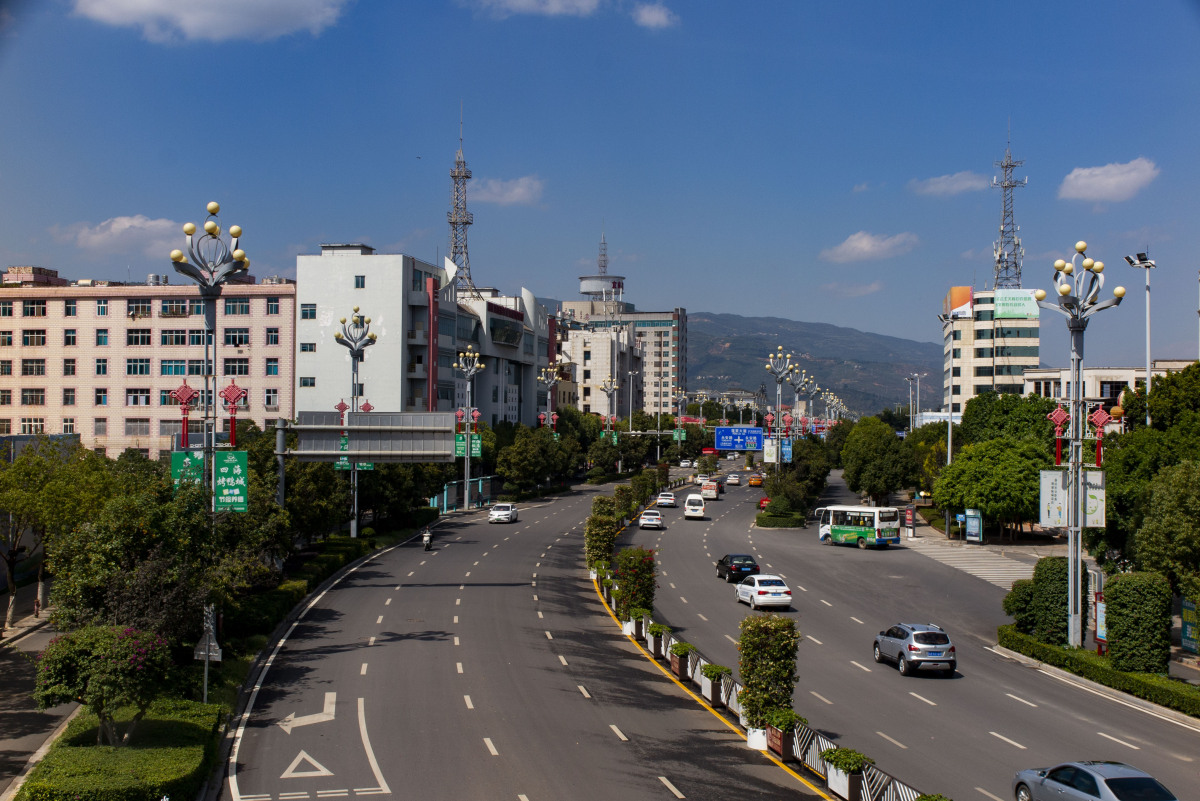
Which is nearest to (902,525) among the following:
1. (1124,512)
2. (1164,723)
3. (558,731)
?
(1124,512)

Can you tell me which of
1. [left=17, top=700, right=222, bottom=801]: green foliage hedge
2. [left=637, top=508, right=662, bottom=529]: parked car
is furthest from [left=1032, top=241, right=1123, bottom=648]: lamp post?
[left=637, top=508, right=662, bottom=529]: parked car

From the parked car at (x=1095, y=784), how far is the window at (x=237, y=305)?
7927cm

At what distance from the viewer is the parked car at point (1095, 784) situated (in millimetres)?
15031

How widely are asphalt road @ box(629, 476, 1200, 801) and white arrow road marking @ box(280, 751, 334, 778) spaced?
11.4 meters

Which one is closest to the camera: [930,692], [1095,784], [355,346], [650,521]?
[1095,784]

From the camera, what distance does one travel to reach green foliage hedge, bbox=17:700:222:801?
15914mm

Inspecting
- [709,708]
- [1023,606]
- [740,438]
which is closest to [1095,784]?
[709,708]

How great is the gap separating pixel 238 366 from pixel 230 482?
62.7m

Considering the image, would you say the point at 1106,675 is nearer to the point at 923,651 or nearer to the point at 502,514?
the point at 923,651

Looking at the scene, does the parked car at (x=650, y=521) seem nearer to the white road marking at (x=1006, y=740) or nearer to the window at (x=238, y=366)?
the window at (x=238, y=366)

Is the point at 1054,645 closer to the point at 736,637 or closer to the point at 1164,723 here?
the point at 1164,723

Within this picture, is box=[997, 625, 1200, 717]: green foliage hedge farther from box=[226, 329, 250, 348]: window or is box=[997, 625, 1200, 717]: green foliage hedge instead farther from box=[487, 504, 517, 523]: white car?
box=[226, 329, 250, 348]: window

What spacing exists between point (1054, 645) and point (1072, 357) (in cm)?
947

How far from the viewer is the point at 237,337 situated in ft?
276
